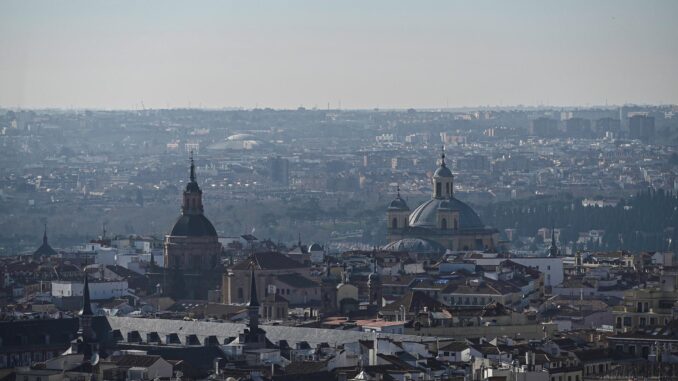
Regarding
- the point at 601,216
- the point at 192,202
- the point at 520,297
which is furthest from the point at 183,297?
the point at 601,216

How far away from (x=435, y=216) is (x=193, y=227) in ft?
62.9

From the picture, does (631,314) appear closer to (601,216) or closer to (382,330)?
(382,330)

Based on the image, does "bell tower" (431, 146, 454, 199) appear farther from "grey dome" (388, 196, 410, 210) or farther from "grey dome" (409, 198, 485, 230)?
"grey dome" (409, 198, 485, 230)

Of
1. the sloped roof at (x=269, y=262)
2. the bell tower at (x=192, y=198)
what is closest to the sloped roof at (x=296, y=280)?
the sloped roof at (x=269, y=262)

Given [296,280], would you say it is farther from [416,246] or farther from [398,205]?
[398,205]

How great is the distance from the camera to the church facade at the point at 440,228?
9844 cm

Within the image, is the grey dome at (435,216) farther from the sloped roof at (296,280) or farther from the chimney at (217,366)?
the chimney at (217,366)

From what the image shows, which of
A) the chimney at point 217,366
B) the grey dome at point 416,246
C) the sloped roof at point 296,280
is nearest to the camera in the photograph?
the chimney at point 217,366

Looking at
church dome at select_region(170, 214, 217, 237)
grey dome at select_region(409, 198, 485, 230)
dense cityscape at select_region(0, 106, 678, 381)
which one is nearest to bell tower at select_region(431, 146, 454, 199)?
dense cityscape at select_region(0, 106, 678, 381)

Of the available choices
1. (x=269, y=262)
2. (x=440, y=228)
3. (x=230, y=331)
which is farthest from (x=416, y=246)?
(x=230, y=331)

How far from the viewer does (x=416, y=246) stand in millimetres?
96375

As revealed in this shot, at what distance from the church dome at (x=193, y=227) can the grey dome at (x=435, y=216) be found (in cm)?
1836

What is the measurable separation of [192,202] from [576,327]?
20.7m

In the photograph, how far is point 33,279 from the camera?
82.6 meters
